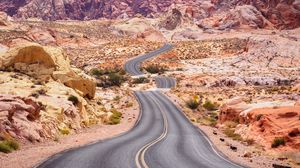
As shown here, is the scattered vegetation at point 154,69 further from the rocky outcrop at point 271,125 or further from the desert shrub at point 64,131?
the desert shrub at point 64,131

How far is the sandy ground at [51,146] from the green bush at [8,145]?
0.35 meters

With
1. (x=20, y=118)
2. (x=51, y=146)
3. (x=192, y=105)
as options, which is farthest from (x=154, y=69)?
(x=51, y=146)

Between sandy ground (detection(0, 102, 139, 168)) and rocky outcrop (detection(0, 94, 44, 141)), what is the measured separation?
3.07ft

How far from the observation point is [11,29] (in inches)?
6344

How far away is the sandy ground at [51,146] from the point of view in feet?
60.5

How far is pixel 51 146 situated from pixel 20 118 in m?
2.96

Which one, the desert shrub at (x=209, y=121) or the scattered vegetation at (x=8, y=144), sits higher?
the scattered vegetation at (x=8, y=144)

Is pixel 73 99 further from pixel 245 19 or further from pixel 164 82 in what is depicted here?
pixel 245 19

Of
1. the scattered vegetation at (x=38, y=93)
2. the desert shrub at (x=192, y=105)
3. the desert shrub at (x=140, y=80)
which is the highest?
the scattered vegetation at (x=38, y=93)

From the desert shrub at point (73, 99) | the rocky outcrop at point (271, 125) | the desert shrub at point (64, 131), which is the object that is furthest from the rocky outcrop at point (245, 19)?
the desert shrub at point (64, 131)

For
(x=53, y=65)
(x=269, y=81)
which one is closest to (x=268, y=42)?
(x=269, y=81)

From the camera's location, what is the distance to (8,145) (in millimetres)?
21531

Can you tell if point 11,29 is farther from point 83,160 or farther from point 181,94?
point 83,160

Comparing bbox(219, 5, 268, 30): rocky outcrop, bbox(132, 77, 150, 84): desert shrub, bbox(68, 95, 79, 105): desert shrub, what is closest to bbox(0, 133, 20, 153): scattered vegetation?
bbox(68, 95, 79, 105): desert shrub
